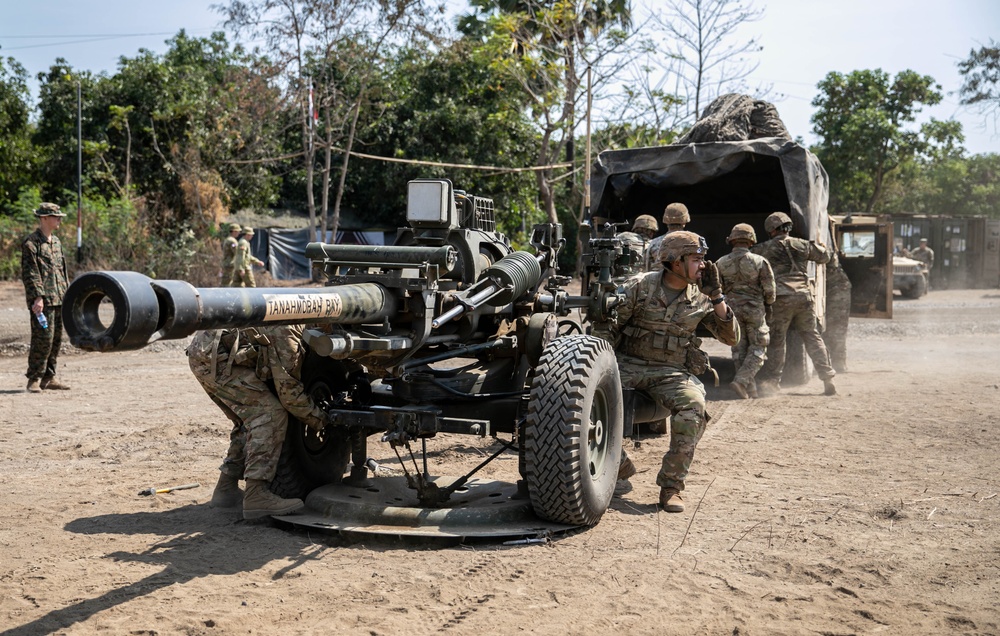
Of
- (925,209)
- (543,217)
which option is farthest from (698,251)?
(925,209)

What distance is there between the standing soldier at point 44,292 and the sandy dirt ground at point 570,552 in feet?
→ 5.73

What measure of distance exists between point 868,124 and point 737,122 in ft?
84.3

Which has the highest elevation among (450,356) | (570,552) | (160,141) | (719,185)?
(160,141)

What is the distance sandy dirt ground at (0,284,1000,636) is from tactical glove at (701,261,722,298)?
1287 mm

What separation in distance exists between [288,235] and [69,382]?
15804 mm

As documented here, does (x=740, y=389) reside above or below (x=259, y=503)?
above

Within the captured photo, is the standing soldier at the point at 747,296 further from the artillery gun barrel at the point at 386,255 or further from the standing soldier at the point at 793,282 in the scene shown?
the artillery gun barrel at the point at 386,255

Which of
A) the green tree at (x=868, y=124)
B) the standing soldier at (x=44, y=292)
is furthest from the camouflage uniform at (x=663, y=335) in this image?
the green tree at (x=868, y=124)

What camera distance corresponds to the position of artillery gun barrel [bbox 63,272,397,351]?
131 inches

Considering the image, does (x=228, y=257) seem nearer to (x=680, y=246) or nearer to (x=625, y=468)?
(x=625, y=468)

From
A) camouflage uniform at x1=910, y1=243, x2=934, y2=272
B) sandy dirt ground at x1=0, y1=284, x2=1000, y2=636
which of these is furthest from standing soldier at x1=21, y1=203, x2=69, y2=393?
camouflage uniform at x1=910, y1=243, x2=934, y2=272

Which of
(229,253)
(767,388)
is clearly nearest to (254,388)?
(767,388)

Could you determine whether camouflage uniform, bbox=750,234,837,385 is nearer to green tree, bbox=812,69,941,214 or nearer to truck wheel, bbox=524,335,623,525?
truck wheel, bbox=524,335,623,525

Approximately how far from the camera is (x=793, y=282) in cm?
1069
